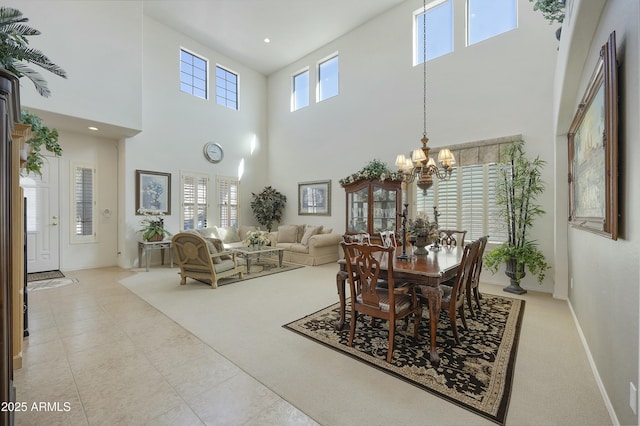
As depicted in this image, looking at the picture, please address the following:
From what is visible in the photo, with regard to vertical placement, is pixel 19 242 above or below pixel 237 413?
above

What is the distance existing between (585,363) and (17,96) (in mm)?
4353

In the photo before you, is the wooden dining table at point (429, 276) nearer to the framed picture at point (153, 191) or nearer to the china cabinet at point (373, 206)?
the china cabinet at point (373, 206)

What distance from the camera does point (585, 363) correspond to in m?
2.33

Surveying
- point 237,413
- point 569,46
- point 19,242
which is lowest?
point 237,413

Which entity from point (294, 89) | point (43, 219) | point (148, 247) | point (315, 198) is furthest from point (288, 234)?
point (43, 219)

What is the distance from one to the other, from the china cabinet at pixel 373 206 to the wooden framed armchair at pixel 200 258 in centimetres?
298

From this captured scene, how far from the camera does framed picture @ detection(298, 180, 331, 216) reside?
7.54 m

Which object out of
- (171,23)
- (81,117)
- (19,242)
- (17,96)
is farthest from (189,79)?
(17,96)

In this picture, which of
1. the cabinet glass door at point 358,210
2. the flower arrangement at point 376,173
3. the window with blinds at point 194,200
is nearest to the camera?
the flower arrangement at point 376,173

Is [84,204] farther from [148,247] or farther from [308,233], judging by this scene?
[308,233]

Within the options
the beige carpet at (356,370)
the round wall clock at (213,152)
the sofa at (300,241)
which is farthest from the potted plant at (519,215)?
the round wall clock at (213,152)

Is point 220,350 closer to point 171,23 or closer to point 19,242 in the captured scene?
point 19,242

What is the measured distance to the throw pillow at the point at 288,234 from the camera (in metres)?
7.52

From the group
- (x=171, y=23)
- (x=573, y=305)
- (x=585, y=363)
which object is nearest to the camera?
(x=585, y=363)
